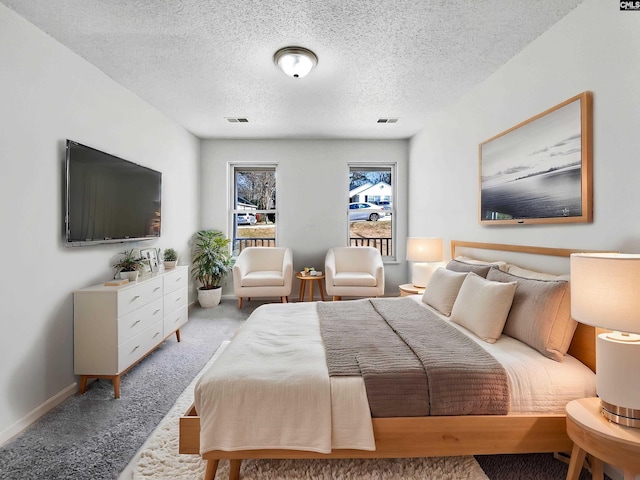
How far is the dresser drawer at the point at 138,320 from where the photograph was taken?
2.30 m

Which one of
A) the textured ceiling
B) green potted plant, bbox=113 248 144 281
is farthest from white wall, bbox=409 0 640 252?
green potted plant, bbox=113 248 144 281

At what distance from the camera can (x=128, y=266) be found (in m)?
2.74

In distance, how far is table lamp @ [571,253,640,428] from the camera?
3.98ft

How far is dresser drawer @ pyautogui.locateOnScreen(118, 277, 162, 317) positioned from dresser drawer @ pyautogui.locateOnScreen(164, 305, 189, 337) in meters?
0.31

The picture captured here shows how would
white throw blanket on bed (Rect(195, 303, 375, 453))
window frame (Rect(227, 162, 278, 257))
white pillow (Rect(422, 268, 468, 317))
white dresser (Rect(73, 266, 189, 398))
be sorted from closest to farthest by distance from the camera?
1. white throw blanket on bed (Rect(195, 303, 375, 453))
2. white dresser (Rect(73, 266, 189, 398))
3. white pillow (Rect(422, 268, 468, 317))
4. window frame (Rect(227, 162, 278, 257))

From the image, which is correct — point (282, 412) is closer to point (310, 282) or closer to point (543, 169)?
point (543, 169)

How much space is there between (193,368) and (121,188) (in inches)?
67.8

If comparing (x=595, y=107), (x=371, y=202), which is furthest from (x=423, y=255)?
(x=595, y=107)

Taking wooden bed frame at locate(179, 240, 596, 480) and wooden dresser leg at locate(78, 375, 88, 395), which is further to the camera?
wooden dresser leg at locate(78, 375, 88, 395)

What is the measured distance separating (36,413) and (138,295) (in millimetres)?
913

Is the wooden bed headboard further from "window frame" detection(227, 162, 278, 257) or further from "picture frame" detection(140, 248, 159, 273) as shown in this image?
"window frame" detection(227, 162, 278, 257)

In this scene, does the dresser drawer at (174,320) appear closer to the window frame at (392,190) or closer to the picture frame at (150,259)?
the picture frame at (150,259)

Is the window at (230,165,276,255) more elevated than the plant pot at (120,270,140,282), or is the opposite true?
the window at (230,165,276,255)

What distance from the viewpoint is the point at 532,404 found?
1.50 metres
